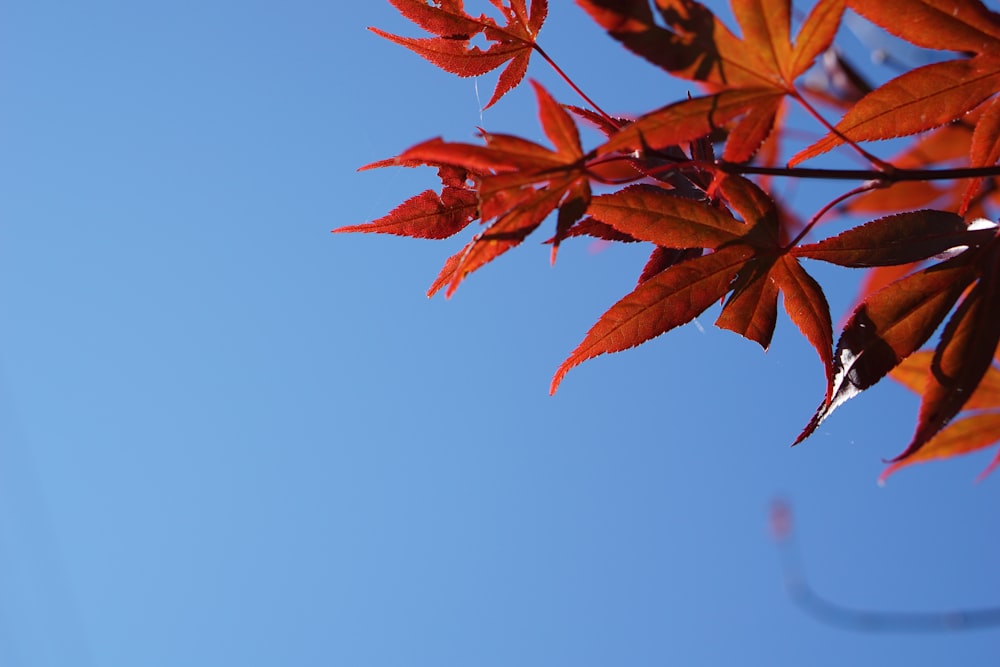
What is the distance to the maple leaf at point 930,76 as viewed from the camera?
0.54 metres

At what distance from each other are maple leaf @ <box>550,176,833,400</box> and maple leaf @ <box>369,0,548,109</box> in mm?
169

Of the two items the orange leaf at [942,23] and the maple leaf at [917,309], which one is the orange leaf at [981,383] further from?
the orange leaf at [942,23]

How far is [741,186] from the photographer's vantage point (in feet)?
1.79

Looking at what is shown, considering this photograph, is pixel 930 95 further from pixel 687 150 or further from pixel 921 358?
pixel 921 358

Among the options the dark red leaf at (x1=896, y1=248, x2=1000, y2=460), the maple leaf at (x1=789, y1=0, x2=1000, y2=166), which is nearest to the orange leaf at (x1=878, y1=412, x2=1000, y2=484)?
the dark red leaf at (x1=896, y1=248, x2=1000, y2=460)

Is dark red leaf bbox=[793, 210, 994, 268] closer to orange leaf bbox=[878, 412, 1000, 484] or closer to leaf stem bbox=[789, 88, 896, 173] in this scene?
leaf stem bbox=[789, 88, 896, 173]

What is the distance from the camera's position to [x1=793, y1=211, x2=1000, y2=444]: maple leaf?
0.56 m

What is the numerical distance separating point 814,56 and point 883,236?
14 cm

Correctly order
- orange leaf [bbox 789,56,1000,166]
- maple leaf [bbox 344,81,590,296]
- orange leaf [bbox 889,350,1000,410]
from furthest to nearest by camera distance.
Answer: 1. orange leaf [bbox 889,350,1000,410]
2. orange leaf [bbox 789,56,1000,166]
3. maple leaf [bbox 344,81,590,296]

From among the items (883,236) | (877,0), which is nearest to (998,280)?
(883,236)

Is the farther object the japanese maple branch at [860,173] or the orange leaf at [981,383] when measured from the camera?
the orange leaf at [981,383]

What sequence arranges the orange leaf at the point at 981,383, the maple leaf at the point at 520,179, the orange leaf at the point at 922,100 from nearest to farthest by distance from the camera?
the maple leaf at the point at 520,179
the orange leaf at the point at 922,100
the orange leaf at the point at 981,383

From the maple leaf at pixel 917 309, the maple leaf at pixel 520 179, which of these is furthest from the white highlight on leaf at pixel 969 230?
the maple leaf at pixel 520 179

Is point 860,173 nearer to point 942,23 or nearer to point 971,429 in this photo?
point 942,23
